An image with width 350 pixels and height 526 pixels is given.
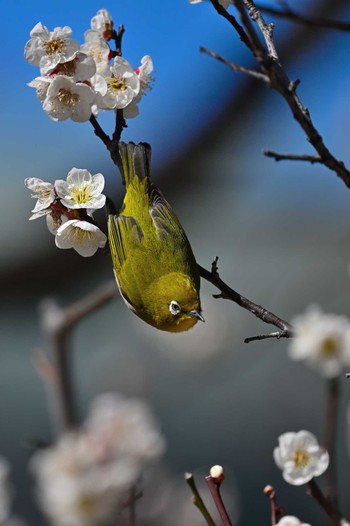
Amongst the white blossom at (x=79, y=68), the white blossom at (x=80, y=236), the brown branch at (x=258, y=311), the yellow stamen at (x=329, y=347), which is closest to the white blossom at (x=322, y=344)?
the yellow stamen at (x=329, y=347)

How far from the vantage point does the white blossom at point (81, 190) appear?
1446 millimetres

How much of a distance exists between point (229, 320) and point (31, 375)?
70.9 inches

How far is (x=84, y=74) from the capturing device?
1456 millimetres

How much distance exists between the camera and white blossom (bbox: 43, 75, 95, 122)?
1429 millimetres

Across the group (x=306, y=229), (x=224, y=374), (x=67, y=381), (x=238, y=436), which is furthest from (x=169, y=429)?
(x=67, y=381)

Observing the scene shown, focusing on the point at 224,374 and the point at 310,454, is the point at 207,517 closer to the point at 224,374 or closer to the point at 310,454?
the point at 310,454

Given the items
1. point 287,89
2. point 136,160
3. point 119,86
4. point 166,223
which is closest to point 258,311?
point 287,89

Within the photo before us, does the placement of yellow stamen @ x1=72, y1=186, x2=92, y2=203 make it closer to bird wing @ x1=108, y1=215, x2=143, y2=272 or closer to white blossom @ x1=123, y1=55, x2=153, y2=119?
white blossom @ x1=123, y1=55, x2=153, y2=119

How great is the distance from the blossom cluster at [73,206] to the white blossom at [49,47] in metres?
0.23

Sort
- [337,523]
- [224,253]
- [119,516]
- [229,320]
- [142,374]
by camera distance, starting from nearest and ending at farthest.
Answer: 1. [337,523]
2. [119,516]
3. [142,374]
4. [229,320]
5. [224,253]

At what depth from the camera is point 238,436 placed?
4.64 m

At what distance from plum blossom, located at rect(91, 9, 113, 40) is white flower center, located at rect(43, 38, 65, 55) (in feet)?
0.50

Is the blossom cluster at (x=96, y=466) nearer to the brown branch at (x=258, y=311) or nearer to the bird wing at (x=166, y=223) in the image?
the brown branch at (x=258, y=311)

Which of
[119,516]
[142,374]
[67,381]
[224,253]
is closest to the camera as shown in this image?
[119,516]
